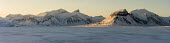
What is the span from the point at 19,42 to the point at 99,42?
1370 centimetres

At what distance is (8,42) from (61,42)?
892cm

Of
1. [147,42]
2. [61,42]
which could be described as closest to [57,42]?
[61,42]

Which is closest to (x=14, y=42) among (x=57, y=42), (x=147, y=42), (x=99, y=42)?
(x=57, y=42)

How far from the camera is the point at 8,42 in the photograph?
42.5 m

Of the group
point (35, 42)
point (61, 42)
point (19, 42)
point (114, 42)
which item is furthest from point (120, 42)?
point (19, 42)

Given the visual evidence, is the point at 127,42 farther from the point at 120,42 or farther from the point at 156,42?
the point at 156,42

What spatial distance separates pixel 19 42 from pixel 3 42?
8.55ft

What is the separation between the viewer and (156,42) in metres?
43.8

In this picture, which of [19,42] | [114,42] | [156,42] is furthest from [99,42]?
[19,42]

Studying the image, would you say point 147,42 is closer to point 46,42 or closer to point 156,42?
point 156,42

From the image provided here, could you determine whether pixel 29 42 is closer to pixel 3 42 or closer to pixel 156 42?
pixel 3 42

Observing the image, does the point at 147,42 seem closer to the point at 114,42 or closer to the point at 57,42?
the point at 114,42

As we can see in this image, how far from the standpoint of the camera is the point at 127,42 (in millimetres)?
42906

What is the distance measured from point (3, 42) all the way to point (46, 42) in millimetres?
7124
